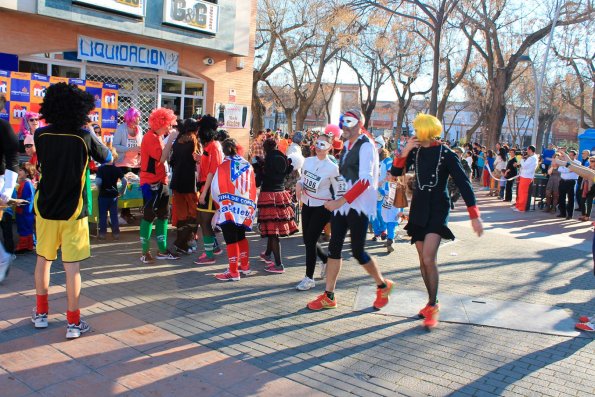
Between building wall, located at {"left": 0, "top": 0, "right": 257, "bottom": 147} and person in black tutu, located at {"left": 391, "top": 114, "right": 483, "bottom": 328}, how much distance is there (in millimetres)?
9464

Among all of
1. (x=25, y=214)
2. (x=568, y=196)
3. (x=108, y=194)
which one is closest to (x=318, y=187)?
(x=108, y=194)

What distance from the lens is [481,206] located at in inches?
633

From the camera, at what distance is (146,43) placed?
13352 mm

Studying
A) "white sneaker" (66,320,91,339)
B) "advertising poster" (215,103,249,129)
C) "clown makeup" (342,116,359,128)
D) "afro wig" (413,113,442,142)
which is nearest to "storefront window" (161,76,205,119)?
"advertising poster" (215,103,249,129)

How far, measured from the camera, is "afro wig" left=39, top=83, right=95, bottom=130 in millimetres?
4078

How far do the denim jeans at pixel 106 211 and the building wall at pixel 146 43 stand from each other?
5.37 metres

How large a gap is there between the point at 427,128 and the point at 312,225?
1608mm

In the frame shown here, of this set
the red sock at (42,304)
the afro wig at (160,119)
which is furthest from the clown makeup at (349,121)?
the red sock at (42,304)

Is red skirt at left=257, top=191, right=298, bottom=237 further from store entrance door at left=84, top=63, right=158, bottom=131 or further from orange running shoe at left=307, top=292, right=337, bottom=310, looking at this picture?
store entrance door at left=84, top=63, right=158, bottom=131

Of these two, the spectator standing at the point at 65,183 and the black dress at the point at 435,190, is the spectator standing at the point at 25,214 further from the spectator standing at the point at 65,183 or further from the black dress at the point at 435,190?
the black dress at the point at 435,190

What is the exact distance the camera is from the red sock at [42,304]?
435 centimetres

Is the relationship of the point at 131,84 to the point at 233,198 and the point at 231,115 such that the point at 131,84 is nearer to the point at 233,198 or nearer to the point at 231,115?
the point at 231,115

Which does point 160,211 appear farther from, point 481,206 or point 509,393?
point 481,206

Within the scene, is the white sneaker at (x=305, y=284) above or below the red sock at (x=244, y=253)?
below
